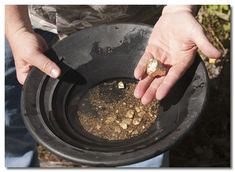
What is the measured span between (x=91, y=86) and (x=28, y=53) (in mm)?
233

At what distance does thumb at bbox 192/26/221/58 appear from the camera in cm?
126

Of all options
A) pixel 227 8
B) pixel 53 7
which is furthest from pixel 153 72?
pixel 227 8

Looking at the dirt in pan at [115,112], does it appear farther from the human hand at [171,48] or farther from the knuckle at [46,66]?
the knuckle at [46,66]

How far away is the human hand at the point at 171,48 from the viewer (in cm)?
133

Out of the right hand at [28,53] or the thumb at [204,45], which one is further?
the right hand at [28,53]

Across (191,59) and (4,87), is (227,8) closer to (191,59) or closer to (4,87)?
(191,59)

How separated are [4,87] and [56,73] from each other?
416 millimetres

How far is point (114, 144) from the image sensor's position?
1250mm

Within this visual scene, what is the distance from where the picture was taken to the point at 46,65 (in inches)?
53.9

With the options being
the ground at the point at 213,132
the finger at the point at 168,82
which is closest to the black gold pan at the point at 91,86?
the finger at the point at 168,82

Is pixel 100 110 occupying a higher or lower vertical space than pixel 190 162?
higher

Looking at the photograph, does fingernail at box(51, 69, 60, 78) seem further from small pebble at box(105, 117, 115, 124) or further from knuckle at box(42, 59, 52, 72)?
small pebble at box(105, 117, 115, 124)

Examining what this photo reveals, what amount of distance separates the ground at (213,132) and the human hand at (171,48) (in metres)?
0.55

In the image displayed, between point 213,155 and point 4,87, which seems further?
point 213,155
